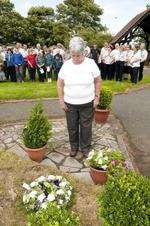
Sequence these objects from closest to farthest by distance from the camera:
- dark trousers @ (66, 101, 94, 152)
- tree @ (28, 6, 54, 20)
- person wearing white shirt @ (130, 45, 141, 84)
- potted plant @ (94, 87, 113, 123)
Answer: dark trousers @ (66, 101, 94, 152)
potted plant @ (94, 87, 113, 123)
person wearing white shirt @ (130, 45, 141, 84)
tree @ (28, 6, 54, 20)

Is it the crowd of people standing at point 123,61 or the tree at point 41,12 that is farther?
the tree at point 41,12

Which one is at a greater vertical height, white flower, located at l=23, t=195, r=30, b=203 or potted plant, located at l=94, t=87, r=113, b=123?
potted plant, located at l=94, t=87, r=113, b=123

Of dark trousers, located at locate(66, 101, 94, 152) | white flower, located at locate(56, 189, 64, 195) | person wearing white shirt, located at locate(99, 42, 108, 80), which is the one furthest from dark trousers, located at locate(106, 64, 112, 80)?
white flower, located at locate(56, 189, 64, 195)

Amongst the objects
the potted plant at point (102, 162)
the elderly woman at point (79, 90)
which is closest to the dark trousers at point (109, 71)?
the elderly woman at point (79, 90)

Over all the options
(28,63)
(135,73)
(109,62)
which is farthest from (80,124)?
(28,63)

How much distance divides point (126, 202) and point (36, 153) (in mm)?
3630

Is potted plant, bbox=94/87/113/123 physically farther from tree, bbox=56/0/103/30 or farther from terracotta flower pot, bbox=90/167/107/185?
tree, bbox=56/0/103/30

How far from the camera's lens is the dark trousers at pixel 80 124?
7742 millimetres

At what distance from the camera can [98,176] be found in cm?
679

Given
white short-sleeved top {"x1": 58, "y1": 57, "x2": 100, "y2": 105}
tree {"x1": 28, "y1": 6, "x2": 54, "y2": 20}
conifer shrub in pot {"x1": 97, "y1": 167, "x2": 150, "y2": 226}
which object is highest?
tree {"x1": 28, "y1": 6, "x2": 54, "y2": 20}

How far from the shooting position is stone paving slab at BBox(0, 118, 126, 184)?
761 centimetres

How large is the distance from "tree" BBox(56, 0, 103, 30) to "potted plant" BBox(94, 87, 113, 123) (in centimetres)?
3177

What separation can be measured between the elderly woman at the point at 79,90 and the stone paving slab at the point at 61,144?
31 centimetres

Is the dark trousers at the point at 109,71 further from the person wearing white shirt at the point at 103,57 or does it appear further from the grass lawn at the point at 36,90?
the grass lawn at the point at 36,90
